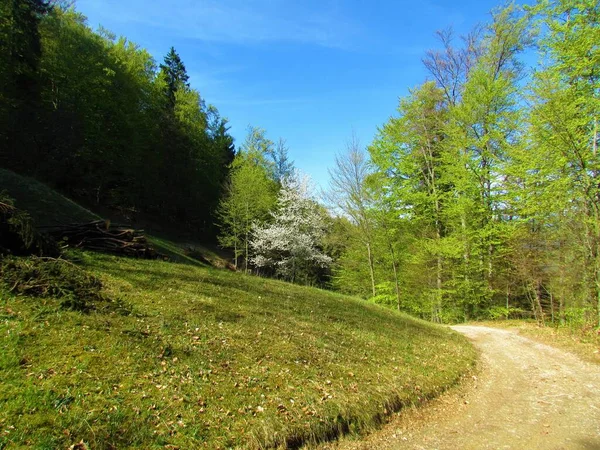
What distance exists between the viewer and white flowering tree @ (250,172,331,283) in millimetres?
32094

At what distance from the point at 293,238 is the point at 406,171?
12875 mm

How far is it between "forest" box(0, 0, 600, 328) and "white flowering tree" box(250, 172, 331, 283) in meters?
0.16

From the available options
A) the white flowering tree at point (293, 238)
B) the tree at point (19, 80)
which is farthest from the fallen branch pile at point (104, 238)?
the white flowering tree at point (293, 238)

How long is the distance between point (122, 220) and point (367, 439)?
28915 mm

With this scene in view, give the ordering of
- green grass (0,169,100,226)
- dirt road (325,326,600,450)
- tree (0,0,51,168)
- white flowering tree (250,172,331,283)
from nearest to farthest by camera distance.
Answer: dirt road (325,326,600,450)
green grass (0,169,100,226)
tree (0,0,51,168)
white flowering tree (250,172,331,283)

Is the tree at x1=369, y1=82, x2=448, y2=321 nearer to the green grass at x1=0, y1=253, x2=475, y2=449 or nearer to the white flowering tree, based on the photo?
the white flowering tree

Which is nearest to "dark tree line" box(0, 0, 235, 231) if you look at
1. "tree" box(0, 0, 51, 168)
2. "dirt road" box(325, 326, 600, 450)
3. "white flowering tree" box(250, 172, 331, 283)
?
"tree" box(0, 0, 51, 168)

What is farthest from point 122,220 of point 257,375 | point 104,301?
point 257,375

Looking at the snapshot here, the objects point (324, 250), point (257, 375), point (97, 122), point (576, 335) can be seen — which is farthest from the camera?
point (324, 250)

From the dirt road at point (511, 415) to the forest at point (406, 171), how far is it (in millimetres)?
5674

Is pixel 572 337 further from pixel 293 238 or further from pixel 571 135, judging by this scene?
pixel 293 238

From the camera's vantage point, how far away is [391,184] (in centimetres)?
2386

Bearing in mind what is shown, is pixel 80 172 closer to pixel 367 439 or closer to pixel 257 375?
pixel 257 375

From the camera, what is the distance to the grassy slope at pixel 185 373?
3646 mm
